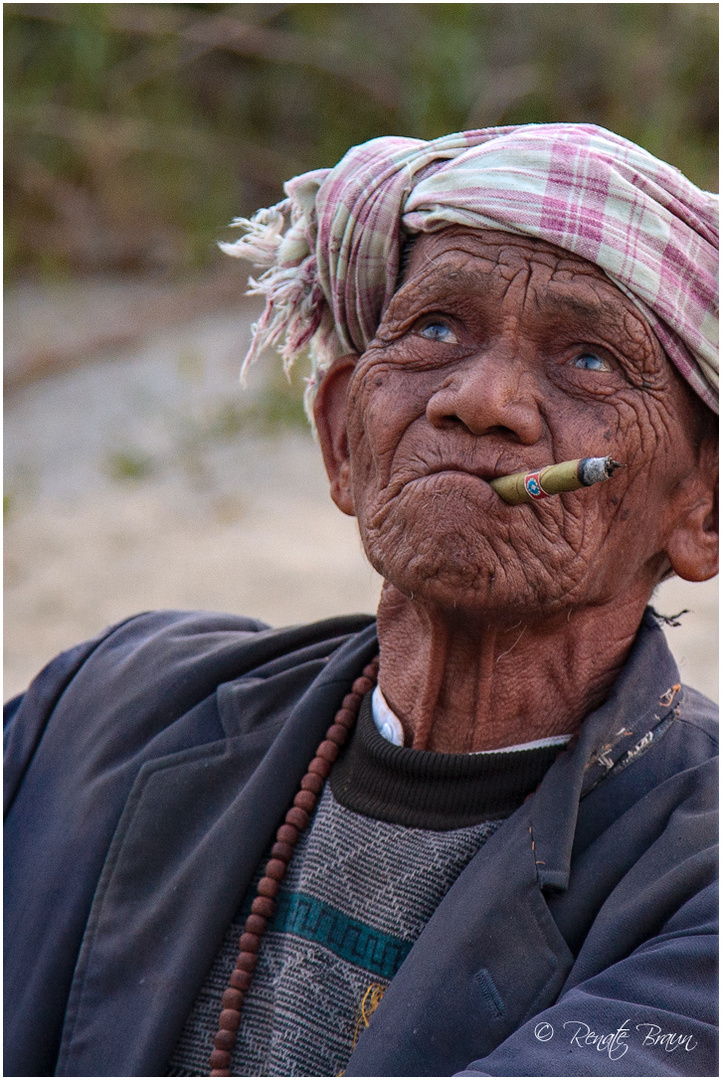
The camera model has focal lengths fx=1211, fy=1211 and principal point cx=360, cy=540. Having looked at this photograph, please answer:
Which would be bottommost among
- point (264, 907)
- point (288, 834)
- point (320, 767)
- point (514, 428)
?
point (264, 907)

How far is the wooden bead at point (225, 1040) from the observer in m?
2.02

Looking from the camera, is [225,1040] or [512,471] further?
[225,1040]

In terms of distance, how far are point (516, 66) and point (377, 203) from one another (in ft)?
22.0

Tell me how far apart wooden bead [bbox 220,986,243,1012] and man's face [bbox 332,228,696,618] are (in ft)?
2.44

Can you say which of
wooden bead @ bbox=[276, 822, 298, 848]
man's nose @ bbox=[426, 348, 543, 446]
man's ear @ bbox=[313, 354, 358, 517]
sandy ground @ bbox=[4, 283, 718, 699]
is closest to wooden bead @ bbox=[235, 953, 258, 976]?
wooden bead @ bbox=[276, 822, 298, 848]

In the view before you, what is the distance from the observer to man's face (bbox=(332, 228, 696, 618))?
1905 mm

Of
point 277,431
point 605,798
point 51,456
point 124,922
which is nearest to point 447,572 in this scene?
point 605,798

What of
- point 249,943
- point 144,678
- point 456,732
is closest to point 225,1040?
point 249,943

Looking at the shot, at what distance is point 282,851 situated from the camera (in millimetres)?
2168

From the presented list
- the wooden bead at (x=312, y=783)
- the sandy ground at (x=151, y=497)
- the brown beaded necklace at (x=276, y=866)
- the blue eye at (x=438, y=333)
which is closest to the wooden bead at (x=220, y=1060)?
the brown beaded necklace at (x=276, y=866)

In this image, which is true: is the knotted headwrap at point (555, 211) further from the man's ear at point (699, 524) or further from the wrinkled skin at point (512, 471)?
the man's ear at point (699, 524)

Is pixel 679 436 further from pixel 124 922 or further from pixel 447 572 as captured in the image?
pixel 124 922

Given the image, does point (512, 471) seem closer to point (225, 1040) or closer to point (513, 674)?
point (513, 674)

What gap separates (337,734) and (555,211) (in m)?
1.02
